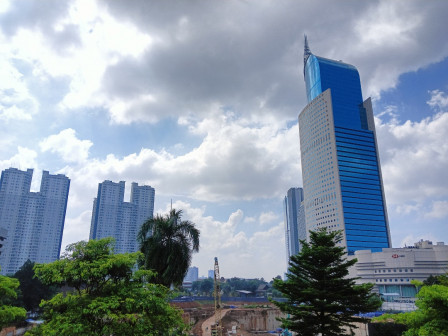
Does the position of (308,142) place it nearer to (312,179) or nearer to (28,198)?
(312,179)

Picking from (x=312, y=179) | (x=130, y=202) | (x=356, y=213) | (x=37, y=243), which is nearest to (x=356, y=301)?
(x=356, y=213)

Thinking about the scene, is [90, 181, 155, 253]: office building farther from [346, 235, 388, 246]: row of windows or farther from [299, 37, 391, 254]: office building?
[346, 235, 388, 246]: row of windows

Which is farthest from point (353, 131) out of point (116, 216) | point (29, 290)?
point (29, 290)

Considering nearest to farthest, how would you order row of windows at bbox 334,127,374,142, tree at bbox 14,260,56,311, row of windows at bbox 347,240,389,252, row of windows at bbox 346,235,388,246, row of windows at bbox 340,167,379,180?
tree at bbox 14,260,56,311, row of windows at bbox 347,240,389,252, row of windows at bbox 346,235,388,246, row of windows at bbox 340,167,379,180, row of windows at bbox 334,127,374,142

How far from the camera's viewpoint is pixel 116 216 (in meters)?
165

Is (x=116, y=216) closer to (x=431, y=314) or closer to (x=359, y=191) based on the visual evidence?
(x=359, y=191)

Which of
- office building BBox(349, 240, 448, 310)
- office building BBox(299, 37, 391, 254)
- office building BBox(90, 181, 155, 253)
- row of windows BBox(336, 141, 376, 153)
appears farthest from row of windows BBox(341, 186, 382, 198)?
office building BBox(90, 181, 155, 253)

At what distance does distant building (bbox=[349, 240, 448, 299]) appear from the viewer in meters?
96.0

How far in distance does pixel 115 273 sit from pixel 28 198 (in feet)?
507

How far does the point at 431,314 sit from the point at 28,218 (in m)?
160

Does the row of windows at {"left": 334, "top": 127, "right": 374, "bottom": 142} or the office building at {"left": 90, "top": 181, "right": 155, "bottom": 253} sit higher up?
the row of windows at {"left": 334, "top": 127, "right": 374, "bottom": 142}

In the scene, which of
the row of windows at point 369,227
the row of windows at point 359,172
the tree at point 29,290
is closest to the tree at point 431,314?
the tree at point 29,290

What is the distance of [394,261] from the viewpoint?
327 ft

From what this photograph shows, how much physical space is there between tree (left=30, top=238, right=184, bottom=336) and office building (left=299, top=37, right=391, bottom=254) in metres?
118
